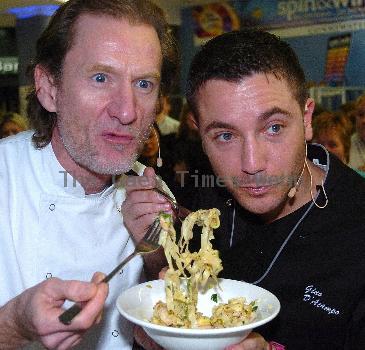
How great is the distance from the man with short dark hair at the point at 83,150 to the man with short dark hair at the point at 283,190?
0.49ft

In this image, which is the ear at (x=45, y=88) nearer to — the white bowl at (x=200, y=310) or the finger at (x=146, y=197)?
the finger at (x=146, y=197)

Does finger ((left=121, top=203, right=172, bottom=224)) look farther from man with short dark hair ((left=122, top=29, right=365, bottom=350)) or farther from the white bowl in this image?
the white bowl

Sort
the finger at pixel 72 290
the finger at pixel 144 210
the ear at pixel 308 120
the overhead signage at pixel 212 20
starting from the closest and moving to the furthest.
→ 1. the finger at pixel 72 290
2. the finger at pixel 144 210
3. the ear at pixel 308 120
4. the overhead signage at pixel 212 20

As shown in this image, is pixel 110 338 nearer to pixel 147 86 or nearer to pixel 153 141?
pixel 147 86

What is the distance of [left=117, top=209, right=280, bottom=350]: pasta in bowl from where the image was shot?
1127mm

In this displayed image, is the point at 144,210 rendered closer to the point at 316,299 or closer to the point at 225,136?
the point at 225,136

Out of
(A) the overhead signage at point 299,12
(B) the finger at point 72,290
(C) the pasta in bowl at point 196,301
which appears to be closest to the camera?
(B) the finger at point 72,290

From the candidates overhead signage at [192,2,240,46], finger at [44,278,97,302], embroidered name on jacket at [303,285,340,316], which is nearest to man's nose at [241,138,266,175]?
embroidered name on jacket at [303,285,340,316]

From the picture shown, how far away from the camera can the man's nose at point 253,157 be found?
1.54 meters

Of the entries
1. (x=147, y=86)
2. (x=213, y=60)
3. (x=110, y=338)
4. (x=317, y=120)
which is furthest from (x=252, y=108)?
(x=317, y=120)

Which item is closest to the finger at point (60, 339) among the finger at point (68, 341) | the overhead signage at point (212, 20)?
the finger at point (68, 341)

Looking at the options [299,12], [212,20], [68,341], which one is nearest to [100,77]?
[68,341]

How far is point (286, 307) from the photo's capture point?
1661mm

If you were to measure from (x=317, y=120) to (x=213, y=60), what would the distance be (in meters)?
2.64
